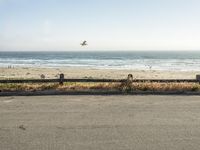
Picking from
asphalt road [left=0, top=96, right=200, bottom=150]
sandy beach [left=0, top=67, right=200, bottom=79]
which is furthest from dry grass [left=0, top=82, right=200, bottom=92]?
sandy beach [left=0, top=67, right=200, bottom=79]

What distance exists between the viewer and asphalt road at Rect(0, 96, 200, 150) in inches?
306

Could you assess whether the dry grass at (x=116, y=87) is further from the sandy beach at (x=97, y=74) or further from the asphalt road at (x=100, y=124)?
the sandy beach at (x=97, y=74)

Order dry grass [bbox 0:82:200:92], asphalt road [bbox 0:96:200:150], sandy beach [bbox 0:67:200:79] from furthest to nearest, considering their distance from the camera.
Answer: sandy beach [bbox 0:67:200:79], dry grass [bbox 0:82:200:92], asphalt road [bbox 0:96:200:150]

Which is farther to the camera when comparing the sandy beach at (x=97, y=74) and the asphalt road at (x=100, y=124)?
the sandy beach at (x=97, y=74)

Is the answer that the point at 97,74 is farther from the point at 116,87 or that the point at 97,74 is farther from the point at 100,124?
the point at 100,124

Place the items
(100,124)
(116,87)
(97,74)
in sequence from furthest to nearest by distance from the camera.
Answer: (97,74) < (116,87) < (100,124)

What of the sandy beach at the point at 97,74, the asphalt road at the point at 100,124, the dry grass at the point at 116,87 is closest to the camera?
the asphalt road at the point at 100,124

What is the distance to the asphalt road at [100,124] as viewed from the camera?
25.5 ft

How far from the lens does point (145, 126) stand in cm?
958

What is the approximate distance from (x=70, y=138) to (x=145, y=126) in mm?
2110

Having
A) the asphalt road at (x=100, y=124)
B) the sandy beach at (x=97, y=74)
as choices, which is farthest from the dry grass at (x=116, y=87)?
the sandy beach at (x=97, y=74)

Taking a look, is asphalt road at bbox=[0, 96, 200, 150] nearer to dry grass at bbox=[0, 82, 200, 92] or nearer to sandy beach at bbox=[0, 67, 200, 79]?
dry grass at bbox=[0, 82, 200, 92]

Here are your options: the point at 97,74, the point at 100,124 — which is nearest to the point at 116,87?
the point at 100,124

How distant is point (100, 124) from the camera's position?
980cm
